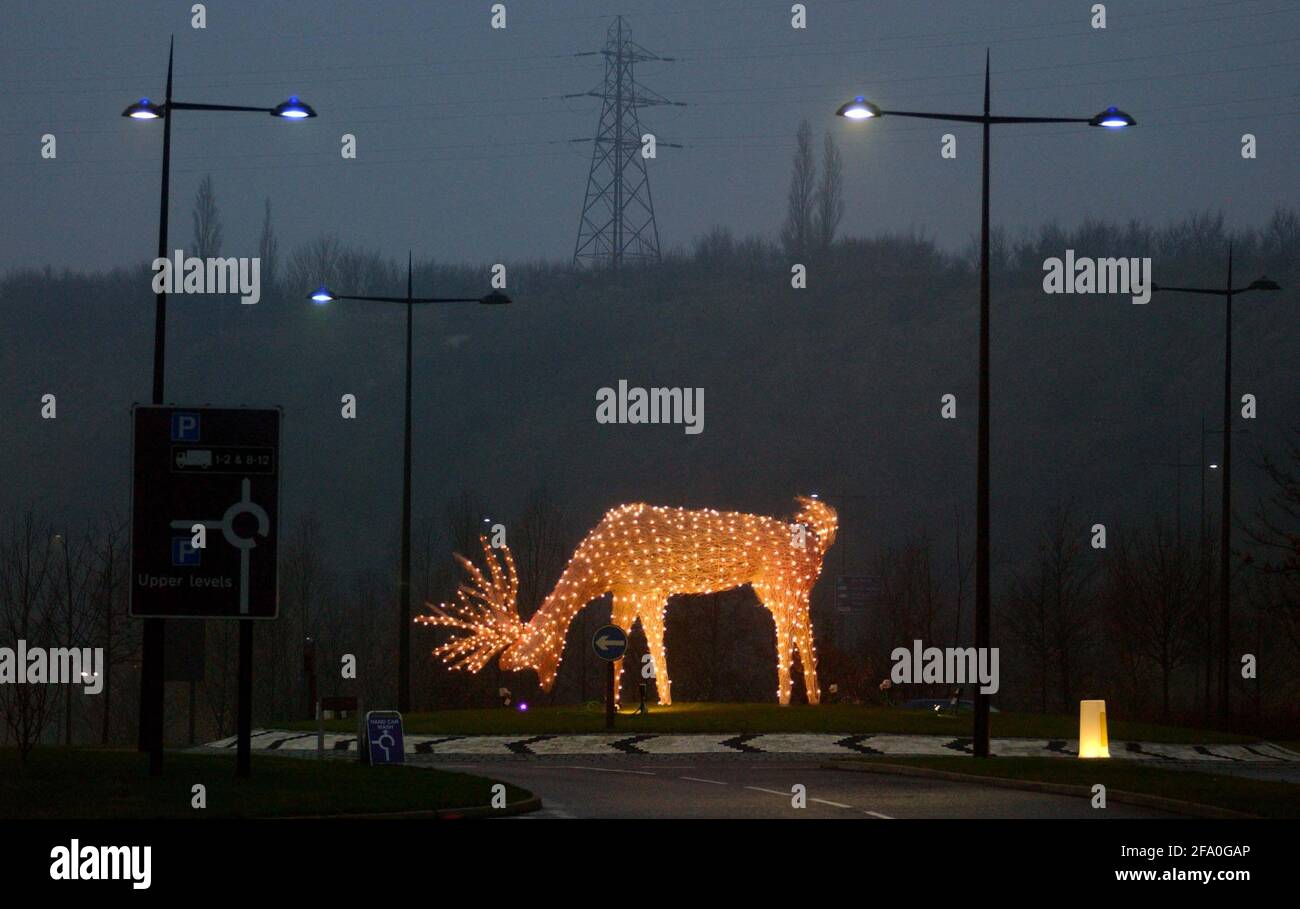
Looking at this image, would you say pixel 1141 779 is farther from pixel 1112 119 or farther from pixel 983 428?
pixel 1112 119

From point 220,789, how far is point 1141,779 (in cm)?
1207

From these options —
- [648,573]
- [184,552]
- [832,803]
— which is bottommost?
[832,803]

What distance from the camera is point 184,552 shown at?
22359 mm

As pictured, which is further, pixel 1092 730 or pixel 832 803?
pixel 1092 730

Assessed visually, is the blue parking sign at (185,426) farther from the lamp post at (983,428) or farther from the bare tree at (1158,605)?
the bare tree at (1158,605)

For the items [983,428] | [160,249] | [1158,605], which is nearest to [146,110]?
[160,249]

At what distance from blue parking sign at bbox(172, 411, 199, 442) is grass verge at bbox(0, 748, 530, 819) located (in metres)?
4.08

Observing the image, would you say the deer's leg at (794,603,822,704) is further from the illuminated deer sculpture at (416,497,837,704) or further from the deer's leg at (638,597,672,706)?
the deer's leg at (638,597,672,706)

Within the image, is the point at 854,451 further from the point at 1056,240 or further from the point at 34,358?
the point at 34,358

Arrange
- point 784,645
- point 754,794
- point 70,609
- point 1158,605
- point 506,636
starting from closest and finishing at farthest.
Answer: point 754,794, point 506,636, point 784,645, point 70,609, point 1158,605

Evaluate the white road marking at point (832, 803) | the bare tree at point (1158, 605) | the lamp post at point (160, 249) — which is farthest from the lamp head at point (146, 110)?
the bare tree at point (1158, 605)

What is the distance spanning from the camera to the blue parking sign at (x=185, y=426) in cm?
2259

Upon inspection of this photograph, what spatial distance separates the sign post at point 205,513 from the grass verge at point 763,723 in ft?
55.3
